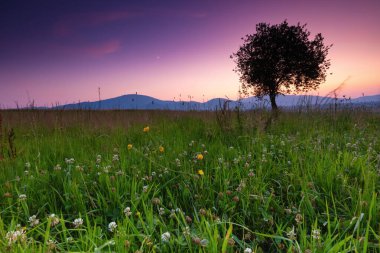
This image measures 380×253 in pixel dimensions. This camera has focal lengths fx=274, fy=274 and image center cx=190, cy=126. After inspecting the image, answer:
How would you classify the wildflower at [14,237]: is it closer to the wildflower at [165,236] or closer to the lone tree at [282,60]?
the wildflower at [165,236]

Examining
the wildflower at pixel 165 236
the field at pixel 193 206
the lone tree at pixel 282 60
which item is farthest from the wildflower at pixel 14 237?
the lone tree at pixel 282 60

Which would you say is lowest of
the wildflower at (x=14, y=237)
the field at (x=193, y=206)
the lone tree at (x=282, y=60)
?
the field at (x=193, y=206)

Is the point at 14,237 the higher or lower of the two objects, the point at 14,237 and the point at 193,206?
the higher

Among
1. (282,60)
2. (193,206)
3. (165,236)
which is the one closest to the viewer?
(165,236)

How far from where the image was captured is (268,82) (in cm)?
3375

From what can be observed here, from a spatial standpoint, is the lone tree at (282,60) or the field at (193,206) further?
the lone tree at (282,60)

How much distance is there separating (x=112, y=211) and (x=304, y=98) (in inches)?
240

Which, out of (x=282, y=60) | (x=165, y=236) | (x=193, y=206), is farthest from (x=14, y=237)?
(x=282, y=60)

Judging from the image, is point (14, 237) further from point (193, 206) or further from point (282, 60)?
point (282, 60)

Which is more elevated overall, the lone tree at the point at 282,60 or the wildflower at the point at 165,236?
the lone tree at the point at 282,60

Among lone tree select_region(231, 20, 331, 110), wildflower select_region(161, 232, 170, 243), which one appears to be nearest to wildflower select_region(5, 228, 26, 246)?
wildflower select_region(161, 232, 170, 243)

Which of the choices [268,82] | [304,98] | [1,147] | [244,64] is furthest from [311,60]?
[1,147]

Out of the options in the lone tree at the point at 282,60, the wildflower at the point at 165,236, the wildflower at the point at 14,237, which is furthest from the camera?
the lone tree at the point at 282,60

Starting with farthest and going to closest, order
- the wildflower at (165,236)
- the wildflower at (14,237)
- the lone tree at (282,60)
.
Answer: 1. the lone tree at (282,60)
2. the wildflower at (165,236)
3. the wildflower at (14,237)
